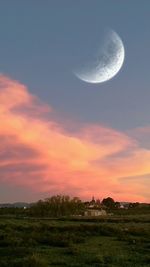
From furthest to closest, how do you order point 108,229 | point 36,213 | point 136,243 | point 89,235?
point 36,213 < point 108,229 < point 89,235 < point 136,243

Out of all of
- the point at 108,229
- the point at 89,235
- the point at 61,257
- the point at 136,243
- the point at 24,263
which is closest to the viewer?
the point at 24,263

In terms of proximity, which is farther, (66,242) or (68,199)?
(68,199)

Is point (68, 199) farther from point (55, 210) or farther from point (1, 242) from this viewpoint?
point (1, 242)

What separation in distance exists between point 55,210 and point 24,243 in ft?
336

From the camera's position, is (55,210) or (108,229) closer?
(108,229)

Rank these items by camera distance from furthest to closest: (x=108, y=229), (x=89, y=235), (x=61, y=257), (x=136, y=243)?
(x=108, y=229)
(x=89, y=235)
(x=136, y=243)
(x=61, y=257)

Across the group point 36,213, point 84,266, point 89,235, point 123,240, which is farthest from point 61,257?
point 36,213

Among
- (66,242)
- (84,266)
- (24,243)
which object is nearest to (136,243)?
(66,242)

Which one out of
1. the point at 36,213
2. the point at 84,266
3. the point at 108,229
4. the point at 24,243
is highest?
the point at 36,213

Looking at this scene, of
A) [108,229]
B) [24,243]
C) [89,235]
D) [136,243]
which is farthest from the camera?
[108,229]

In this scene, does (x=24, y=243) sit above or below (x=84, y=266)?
above

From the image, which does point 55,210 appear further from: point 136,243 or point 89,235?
point 136,243

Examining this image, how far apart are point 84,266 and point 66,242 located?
449 inches

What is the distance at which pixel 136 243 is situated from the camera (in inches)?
1474
